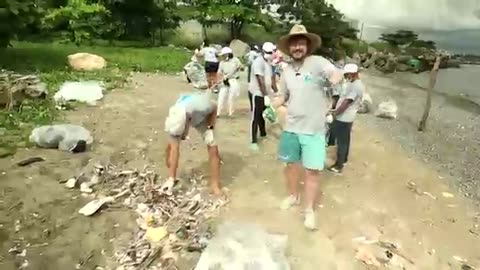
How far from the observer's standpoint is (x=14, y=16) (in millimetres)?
14336

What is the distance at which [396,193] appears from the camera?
7711 mm

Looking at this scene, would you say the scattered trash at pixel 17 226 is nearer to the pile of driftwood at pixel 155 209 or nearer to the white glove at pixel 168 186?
the pile of driftwood at pixel 155 209

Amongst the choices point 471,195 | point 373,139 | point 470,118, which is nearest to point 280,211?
point 471,195

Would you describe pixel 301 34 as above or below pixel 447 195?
above

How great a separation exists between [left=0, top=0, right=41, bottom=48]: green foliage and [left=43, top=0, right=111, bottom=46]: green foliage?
205 inches

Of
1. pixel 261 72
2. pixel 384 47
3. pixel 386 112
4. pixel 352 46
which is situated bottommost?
pixel 384 47

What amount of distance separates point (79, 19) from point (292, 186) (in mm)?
18062

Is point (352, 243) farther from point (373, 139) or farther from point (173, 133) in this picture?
point (373, 139)

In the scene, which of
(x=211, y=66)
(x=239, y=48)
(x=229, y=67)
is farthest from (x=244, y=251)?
(x=239, y=48)

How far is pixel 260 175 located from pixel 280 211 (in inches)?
53.2

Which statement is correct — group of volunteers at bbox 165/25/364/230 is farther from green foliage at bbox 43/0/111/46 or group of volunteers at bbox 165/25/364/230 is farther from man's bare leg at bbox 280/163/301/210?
green foliage at bbox 43/0/111/46

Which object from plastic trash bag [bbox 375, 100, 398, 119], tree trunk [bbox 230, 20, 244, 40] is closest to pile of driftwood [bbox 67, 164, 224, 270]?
plastic trash bag [bbox 375, 100, 398, 119]

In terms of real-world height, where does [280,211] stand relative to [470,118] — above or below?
above

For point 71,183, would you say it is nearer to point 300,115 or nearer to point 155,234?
point 155,234
